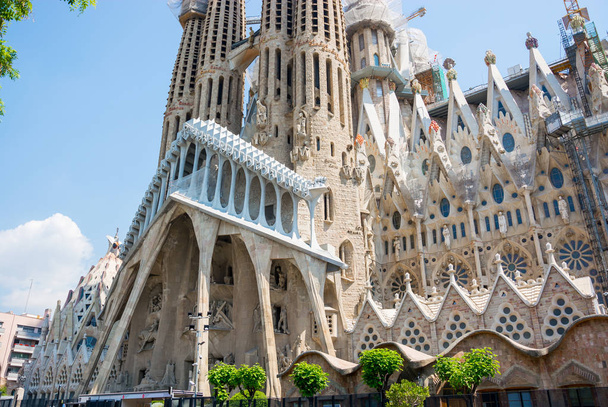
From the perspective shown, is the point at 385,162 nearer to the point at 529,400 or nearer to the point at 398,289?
the point at 398,289

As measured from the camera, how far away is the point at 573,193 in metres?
26.3

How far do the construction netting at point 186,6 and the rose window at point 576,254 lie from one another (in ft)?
108

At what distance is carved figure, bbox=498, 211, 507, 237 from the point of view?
27.6m

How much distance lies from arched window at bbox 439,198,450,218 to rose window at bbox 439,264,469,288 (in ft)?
10.5

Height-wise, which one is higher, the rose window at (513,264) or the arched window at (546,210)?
the arched window at (546,210)

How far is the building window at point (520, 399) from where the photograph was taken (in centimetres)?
1259

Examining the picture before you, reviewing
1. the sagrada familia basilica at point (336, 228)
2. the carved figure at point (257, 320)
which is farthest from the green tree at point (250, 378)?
the carved figure at point (257, 320)

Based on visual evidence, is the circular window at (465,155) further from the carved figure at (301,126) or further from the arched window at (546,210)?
the carved figure at (301,126)

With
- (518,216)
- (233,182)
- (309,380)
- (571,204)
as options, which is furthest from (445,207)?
(309,380)

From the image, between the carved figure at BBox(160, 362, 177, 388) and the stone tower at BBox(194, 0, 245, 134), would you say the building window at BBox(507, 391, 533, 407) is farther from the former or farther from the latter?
the stone tower at BBox(194, 0, 245, 134)

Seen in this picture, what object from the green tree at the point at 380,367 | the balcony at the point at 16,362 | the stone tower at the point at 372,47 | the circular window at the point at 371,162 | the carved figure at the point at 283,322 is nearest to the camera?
the green tree at the point at 380,367

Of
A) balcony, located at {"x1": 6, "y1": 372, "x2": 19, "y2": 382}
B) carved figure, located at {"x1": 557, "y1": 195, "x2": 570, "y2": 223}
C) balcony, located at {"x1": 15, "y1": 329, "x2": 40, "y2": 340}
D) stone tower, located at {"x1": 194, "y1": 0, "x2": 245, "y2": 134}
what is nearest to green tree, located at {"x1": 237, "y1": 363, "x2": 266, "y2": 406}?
carved figure, located at {"x1": 557, "y1": 195, "x2": 570, "y2": 223}

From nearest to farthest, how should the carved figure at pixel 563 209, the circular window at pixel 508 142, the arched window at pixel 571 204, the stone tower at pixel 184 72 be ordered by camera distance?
1. the carved figure at pixel 563 209
2. the arched window at pixel 571 204
3. the circular window at pixel 508 142
4. the stone tower at pixel 184 72

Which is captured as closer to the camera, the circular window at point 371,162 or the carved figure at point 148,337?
the carved figure at point 148,337
